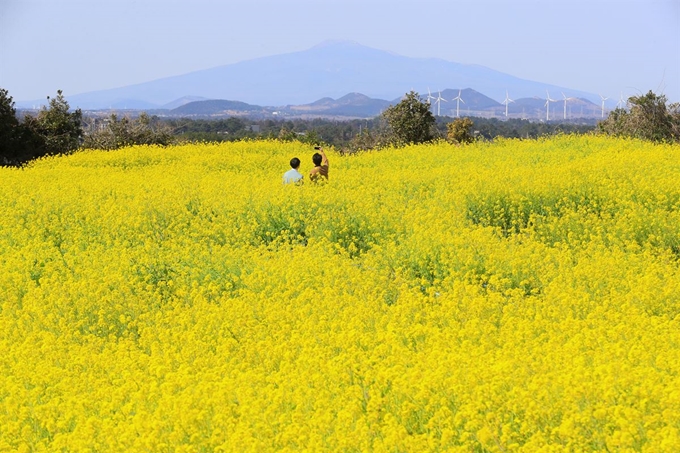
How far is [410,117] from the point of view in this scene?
34.3 metres

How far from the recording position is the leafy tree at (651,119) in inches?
1134

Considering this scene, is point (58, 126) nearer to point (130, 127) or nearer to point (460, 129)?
point (130, 127)

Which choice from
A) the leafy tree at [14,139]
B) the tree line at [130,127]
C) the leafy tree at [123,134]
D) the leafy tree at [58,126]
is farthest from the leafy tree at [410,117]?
the leafy tree at [14,139]

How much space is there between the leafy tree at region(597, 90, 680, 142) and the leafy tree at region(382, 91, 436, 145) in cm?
867

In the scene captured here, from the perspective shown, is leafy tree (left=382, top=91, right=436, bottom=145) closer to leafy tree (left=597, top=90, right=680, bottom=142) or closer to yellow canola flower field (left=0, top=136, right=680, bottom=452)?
leafy tree (left=597, top=90, right=680, bottom=142)

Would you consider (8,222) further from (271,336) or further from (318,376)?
(318,376)

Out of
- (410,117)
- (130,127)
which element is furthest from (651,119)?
(130,127)

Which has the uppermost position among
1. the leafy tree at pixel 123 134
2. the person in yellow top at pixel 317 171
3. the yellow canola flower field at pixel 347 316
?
the leafy tree at pixel 123 134

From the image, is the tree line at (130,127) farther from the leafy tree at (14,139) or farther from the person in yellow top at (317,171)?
the person in yellow top at (317,171)

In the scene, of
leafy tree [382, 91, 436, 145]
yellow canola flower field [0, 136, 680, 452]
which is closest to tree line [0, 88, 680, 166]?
leafy tree [382, 91, 436, 145]

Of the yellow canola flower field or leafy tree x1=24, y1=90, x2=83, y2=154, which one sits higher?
leafy tree x1=24, y1=90, x2=83, y2=154

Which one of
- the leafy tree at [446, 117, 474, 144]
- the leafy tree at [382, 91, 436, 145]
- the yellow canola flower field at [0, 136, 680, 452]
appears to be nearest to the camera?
the yellow canola flower field at [0, 136, 680, 452]

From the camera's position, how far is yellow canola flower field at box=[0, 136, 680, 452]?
410 cm

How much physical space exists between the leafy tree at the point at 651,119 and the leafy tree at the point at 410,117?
867 cm
